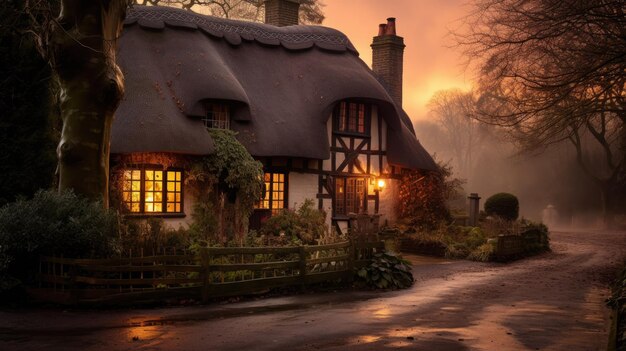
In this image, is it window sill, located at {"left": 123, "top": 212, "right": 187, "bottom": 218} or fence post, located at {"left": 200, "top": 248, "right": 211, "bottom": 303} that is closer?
fence post, located at {"left": 200, "top": 248, "right": 211, "bottom": 303}

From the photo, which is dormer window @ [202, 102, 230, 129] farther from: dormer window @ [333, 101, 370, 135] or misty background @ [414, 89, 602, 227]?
misty background @ [414, 89, 602, 227]

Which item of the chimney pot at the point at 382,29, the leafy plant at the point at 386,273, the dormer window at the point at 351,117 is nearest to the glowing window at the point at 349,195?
the dormer window at the point at 351,117

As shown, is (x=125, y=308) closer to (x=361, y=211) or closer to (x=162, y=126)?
(x=162, y=126)

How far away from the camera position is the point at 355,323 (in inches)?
408

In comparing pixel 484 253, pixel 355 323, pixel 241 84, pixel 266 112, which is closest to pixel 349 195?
pixel 266 112

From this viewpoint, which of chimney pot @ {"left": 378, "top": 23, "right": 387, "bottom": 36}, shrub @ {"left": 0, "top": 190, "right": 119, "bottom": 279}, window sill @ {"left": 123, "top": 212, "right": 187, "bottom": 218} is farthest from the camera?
chimney pot @ {"left": 378, "top": 23, "right": 387, "bottom": 36}

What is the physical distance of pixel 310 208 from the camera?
73.3 ft

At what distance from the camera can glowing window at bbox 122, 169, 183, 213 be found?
18812 mm

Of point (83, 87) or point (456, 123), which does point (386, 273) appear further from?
point (456, 123)

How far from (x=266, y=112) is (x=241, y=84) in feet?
4.92

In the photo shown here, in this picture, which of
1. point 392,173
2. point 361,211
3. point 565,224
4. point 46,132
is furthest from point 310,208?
point 565,224

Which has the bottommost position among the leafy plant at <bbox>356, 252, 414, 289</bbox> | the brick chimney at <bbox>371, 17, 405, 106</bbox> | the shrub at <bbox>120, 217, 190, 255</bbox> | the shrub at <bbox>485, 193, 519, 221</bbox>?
the leafy plant at <bbox>356, 252, 414, 289</bbox>

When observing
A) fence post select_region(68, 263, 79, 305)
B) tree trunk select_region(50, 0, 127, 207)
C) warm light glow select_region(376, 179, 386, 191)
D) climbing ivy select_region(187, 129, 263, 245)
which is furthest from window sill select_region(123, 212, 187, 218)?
warm light glow select_region(376, 179, 386, 191)

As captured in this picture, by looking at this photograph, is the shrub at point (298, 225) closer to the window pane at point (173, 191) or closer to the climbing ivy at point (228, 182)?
the climbing ivy at point (228, 182)
